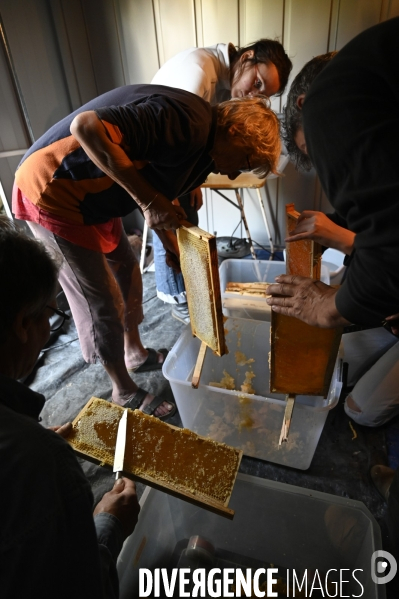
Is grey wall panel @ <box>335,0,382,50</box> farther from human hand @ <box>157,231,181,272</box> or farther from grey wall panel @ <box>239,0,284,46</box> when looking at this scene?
human hand @ <box>157,231,181,272</box>

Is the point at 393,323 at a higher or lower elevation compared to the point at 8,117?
lower

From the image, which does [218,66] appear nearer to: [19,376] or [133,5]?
[133,5]

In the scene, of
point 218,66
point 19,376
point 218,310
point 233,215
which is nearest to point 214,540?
point 218,310

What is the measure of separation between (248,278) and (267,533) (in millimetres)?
1557


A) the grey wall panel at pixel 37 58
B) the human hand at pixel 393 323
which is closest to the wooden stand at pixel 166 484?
the human hand at pixel 393 323

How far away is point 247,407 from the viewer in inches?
54.9

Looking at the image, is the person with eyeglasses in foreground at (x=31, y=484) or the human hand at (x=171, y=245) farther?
the human hand at (x=171, y=245)

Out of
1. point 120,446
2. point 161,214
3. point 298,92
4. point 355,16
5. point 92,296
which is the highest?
point 355,16

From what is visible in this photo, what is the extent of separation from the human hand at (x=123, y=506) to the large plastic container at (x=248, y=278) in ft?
3.61

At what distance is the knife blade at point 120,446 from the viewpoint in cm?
103

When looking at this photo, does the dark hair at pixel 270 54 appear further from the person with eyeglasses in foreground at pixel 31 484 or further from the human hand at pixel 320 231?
the person with eyeglasses in foreground at pixel 31 484

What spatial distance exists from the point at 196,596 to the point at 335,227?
1302 millimetres

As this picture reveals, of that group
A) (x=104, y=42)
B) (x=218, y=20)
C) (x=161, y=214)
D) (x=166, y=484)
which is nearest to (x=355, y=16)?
(x=218, y=20)

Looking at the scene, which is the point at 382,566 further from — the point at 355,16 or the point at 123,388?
the point at 355,16
